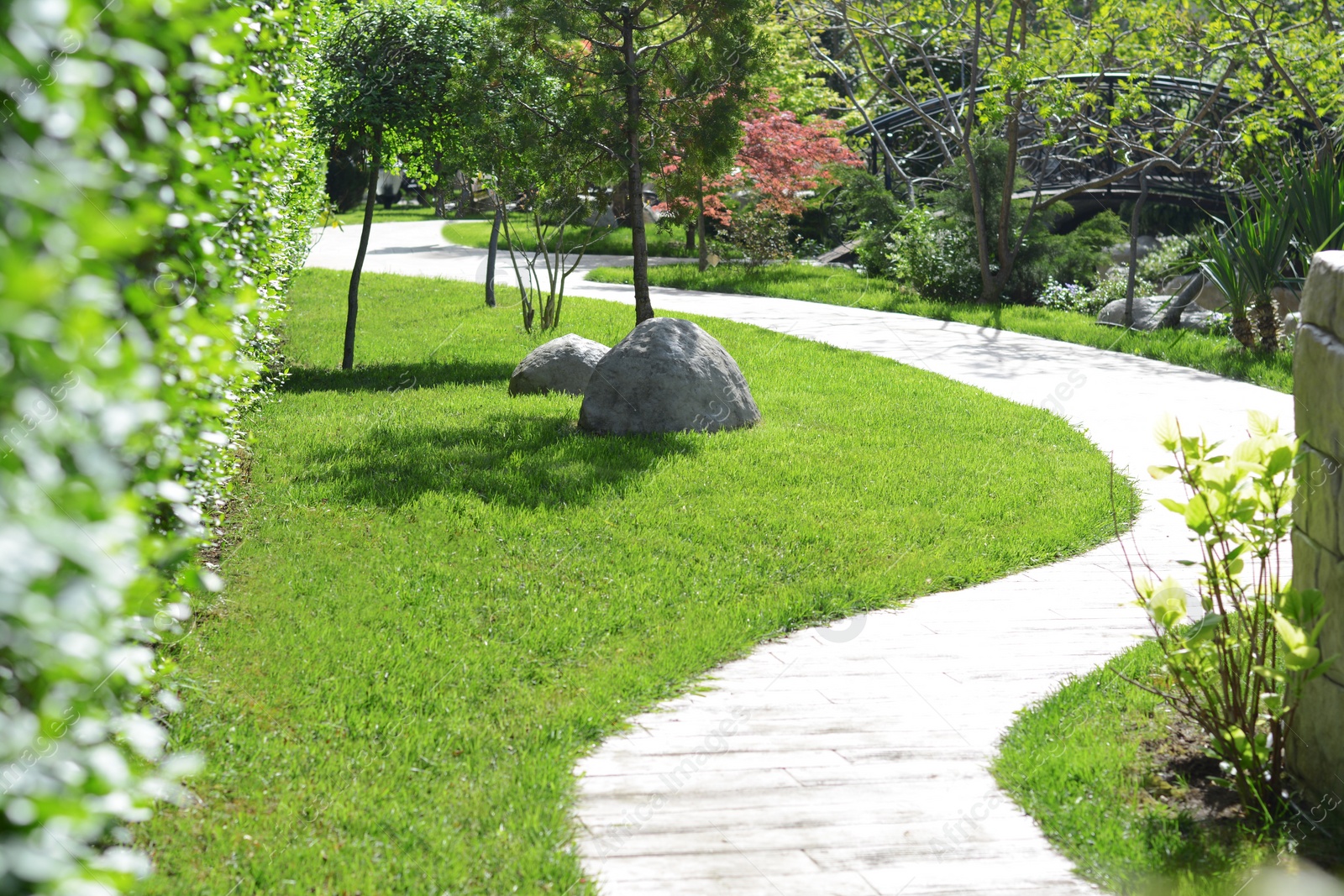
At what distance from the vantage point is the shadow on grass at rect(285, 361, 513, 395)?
32.5 feet

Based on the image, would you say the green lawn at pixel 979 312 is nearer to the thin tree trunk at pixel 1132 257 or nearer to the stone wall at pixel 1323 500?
the thin tree trunk at pixel 1132 257

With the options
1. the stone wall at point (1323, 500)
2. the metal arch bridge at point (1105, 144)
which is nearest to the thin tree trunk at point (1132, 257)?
the metal arch bridge at point (1105, 144)

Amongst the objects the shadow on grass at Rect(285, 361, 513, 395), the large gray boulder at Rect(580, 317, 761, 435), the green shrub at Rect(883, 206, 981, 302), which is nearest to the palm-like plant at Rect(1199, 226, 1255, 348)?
the green shrub at Rect(883, 206, 981, 302)

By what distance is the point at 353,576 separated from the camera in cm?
509

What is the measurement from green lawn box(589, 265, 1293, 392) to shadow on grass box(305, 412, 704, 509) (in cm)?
525

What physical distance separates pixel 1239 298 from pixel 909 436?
4.70 meters

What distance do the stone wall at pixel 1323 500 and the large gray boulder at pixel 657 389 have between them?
192 inches

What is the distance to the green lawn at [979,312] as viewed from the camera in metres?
10.5

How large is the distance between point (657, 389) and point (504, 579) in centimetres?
302

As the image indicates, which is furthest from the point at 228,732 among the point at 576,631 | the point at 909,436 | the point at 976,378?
the point at 976,378

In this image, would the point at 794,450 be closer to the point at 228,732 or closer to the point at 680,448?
the point at 680,448

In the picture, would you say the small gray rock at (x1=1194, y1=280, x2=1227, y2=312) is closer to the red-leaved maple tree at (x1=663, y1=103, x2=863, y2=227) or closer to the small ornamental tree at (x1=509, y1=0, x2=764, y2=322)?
the small ornamental tree at (x1=509, y1=0, x2=764, y2=322)

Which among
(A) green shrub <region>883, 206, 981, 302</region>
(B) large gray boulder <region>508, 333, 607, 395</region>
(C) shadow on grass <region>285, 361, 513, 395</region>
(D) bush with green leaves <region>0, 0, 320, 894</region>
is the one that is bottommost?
(C) shadow on grass <region>285, 361, 513, 395</region>

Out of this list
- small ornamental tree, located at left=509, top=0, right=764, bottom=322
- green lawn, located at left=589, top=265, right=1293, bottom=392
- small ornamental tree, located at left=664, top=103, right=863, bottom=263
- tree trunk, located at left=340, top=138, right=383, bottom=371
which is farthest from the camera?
small ornamental tree, located at left=664, top=103, right=863, bottom=263
